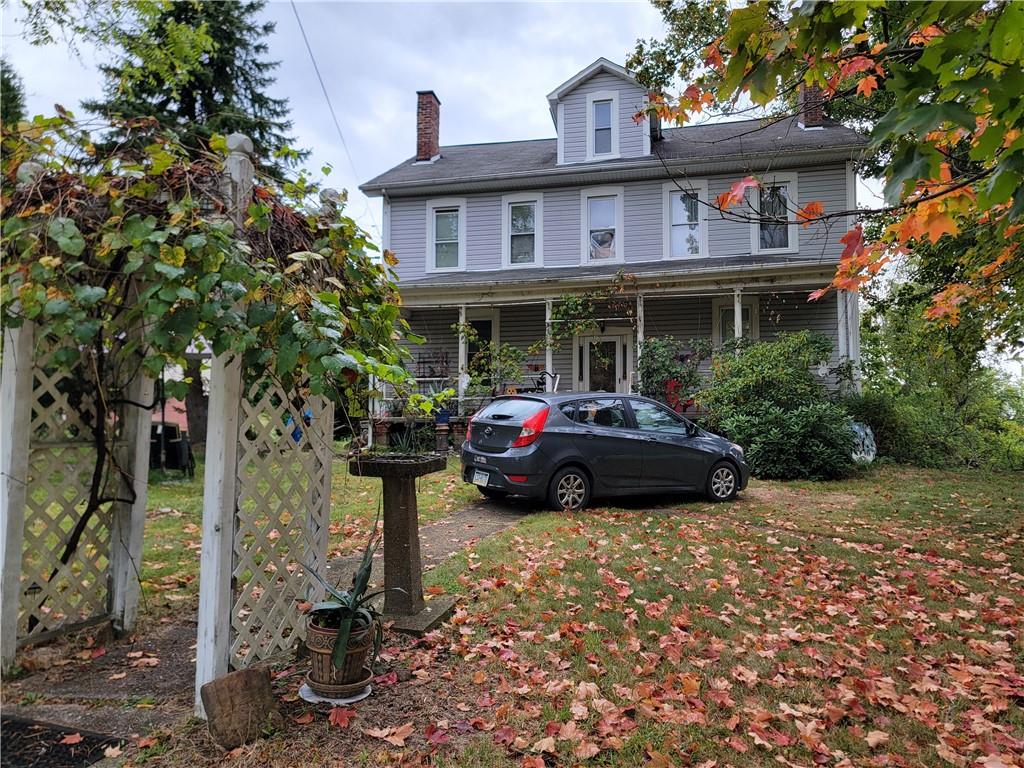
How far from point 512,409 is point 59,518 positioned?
16.7 ft

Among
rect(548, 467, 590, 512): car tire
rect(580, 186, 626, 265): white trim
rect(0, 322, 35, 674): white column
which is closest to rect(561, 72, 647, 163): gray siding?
rect(580, 186, 626, 265): white trim

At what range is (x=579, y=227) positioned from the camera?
16.2 m

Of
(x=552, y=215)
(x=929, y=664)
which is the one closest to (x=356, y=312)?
(x=929, y=664)

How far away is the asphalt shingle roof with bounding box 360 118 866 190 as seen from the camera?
14.7 meters

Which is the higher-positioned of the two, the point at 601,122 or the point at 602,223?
the point at 601,122

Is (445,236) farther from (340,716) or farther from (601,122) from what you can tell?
(340,716)

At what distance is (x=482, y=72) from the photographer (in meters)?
9.38

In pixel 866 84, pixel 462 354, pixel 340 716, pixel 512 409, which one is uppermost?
pixel 866 84

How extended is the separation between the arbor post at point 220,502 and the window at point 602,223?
1370 centimetres

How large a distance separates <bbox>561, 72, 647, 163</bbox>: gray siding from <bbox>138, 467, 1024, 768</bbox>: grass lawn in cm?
1234

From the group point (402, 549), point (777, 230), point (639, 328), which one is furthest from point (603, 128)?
point (402, 549)

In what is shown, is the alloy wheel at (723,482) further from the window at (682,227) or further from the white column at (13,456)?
the window at (682,227)

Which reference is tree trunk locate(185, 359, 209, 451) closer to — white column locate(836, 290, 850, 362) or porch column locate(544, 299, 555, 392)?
porch column locate(544, 299, 555, 392)

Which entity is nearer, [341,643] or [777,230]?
[341,643]
